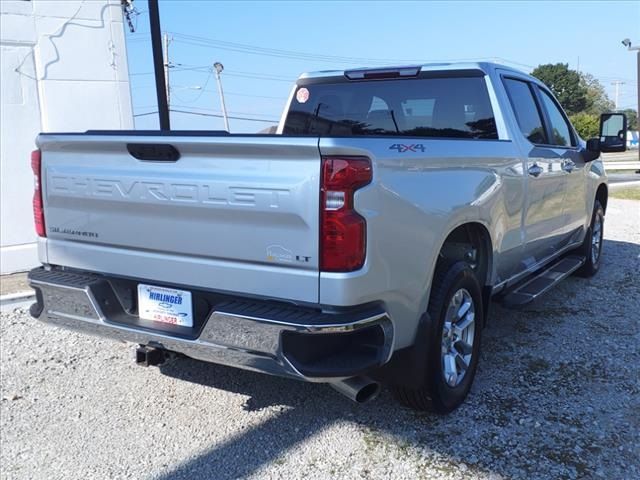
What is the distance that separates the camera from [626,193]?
50.1 feet

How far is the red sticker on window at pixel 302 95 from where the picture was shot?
5.00 m

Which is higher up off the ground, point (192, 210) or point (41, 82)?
point (41, 82)

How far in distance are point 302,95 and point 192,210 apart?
241 cm

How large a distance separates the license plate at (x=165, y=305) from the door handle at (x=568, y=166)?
3.67m

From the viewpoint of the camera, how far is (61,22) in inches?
284

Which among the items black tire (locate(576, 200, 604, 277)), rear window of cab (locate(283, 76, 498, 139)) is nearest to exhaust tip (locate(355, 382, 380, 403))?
rear window of cab (locate(283, 76, 498, 139))

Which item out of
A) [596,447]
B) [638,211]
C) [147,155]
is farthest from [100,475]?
[638,211]

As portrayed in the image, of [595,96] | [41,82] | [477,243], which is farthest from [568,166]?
[595,96]

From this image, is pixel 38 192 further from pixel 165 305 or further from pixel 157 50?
pixel 157 50

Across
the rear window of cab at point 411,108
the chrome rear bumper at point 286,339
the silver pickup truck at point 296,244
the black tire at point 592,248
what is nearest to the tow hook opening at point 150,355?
the silver pickup truck at point 296,244

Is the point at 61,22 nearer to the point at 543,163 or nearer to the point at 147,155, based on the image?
the point at 147,155

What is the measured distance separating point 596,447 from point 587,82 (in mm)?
94769

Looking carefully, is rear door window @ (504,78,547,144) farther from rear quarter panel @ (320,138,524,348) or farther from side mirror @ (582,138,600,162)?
side mirror @ (582,138,600,162)

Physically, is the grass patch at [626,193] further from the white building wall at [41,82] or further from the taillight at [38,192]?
the taillight at [38,192]
